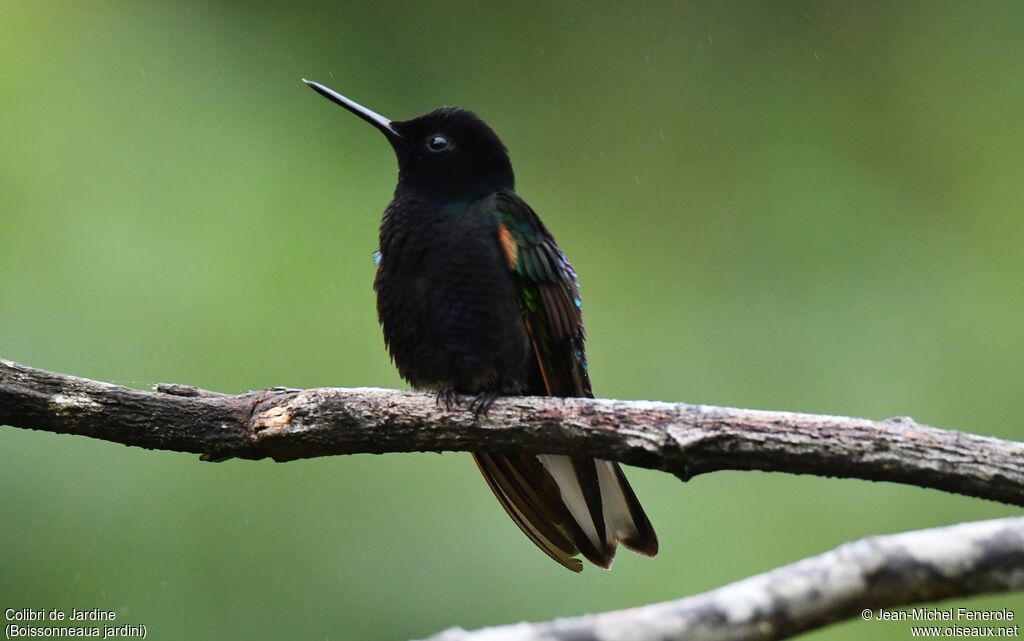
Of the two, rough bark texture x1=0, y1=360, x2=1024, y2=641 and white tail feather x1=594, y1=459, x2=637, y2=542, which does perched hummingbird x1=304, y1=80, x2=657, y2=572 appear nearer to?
white tail feather x1=594, y1=459, x2=637, y2=542

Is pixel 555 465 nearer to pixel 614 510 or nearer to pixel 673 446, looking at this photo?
pixel 614 510

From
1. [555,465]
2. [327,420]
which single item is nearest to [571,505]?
[555,465]

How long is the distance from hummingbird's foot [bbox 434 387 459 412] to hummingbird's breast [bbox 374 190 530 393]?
260mm

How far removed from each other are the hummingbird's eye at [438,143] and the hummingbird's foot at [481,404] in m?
1.21

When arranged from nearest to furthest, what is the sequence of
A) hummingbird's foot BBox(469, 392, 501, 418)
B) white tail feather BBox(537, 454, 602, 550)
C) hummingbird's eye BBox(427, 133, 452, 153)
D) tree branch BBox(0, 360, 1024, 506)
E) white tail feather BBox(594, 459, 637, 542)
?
1. tree branch BBox(0, 360, 1024, 506)
2. hummingbird's foot BBox(469, 392, 501, 418)
3. white tail feather BBox(594, 459, 637, 542)
4. white tail feather BBox(537, 454, 602, 550)
5. hummingbird's eye BBox(427, 133, 452, 153)

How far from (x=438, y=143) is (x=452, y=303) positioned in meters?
0.75

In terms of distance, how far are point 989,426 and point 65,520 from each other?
5.39m

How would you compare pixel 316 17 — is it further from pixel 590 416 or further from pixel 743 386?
pixel 590 416

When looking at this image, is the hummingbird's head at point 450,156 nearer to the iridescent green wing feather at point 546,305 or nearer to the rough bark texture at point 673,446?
the iridescent green wing feather at point 546,305

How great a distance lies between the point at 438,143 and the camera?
14.4 ft

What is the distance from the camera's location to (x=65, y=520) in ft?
20.1

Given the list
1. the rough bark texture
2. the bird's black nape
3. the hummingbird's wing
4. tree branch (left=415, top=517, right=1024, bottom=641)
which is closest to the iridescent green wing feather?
the hummingbird's wing

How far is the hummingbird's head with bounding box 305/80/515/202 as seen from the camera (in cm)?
425

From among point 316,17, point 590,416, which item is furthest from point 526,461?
point 316,17
